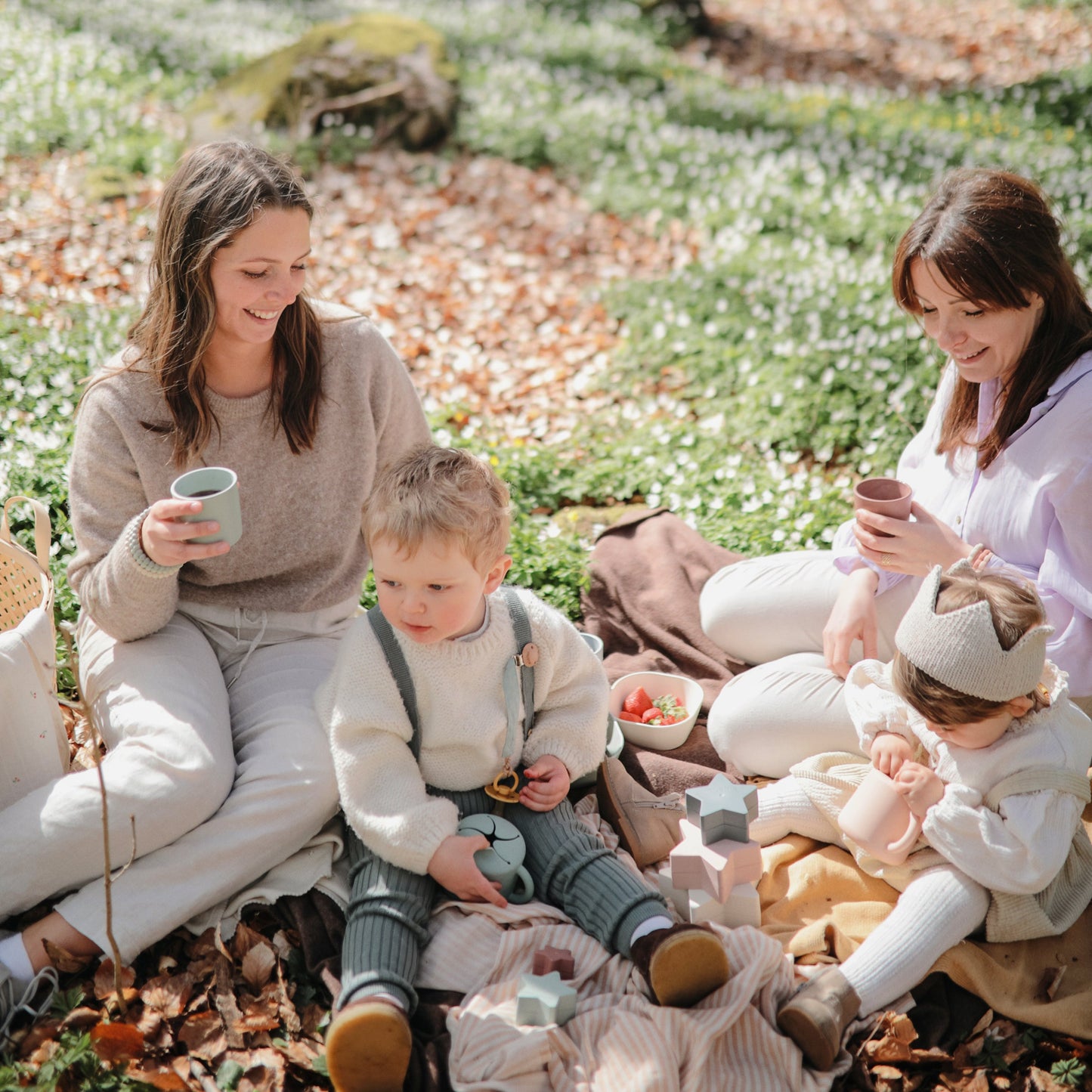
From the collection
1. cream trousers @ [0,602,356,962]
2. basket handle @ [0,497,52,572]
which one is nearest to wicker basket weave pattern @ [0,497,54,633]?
basket handle @ [0,497,52,572]

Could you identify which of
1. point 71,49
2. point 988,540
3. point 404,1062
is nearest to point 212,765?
point 404,1062

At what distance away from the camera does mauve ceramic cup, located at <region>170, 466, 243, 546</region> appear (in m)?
2.74

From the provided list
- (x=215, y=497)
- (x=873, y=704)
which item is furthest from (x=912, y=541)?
(x=215, y=497)

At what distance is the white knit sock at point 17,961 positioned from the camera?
2.78 metres

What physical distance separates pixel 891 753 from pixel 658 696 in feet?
3.45

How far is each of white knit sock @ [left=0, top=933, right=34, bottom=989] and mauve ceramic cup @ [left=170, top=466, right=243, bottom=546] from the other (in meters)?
1.10

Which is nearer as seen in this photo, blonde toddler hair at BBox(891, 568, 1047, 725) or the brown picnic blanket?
blonde toddler hair at BBox(891, 568, 1047, 725)

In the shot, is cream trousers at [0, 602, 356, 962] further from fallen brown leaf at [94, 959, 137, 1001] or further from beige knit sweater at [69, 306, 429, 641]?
beige knit sweater at [69, 306, 429, 641]

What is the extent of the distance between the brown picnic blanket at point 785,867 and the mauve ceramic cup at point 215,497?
1501 mm

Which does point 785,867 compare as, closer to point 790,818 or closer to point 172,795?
point 790,818

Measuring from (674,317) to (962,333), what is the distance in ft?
10.9

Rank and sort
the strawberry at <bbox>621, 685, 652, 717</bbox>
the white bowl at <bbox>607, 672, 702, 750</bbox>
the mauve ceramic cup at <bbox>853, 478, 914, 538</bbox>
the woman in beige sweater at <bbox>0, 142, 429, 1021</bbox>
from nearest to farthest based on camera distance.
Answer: the woman in beige sweater at <bbox>0, 142, 429, 1021</bbox> < the mauve ceramic cup at <bbox>853, 478, 914, 538</bbox> < the white bowl at <bbox>607, 672, 702, 750</bbox> < the strawberry at <bbox>621, 685, 652, 717</bbox>

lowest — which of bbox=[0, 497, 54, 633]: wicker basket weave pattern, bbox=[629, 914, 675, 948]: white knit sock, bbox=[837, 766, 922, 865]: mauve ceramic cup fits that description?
bbox=[629, 914, 675, 948]: white knit sock

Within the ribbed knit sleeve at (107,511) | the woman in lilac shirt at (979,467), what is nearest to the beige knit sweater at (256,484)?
the ribbed knit sleeve at (107,511)
